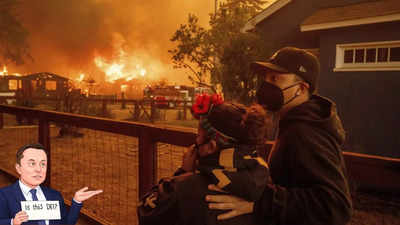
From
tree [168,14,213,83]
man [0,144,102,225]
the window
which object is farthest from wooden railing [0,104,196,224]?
the window

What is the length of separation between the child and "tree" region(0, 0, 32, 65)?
44.6 metres

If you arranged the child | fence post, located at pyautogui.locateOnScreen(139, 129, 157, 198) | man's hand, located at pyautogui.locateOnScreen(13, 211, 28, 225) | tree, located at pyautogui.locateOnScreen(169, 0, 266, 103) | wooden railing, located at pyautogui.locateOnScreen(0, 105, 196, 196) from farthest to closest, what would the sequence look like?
tree, located at pyautogui.locateOnScreen(169, 0, 266, 103) → fence post, located at pyautogui.locateOnScreen(139, 129, 157, 198) → wooden railing, located at pyautogui.locateOnScreen(0, 105, 196, 196) → man's hand, located at pyautogui.locateOnScreen(13, 211, 28, 225) → the child

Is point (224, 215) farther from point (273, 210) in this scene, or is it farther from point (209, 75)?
point (209, 75)

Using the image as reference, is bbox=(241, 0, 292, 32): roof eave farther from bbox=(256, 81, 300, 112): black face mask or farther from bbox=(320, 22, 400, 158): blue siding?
bbox=(256, 81, 300, 112): black face mask

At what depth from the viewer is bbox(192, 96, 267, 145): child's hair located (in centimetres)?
137

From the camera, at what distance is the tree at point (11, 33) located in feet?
124

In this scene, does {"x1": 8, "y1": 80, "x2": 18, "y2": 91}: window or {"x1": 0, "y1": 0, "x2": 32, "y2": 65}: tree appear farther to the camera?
{"x1": 8, "y1": 80, "x2": 18, "y2": 91}: window

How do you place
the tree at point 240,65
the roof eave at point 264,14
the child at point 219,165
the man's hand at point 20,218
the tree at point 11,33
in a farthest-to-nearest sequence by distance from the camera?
the tree at point 11,33 < the roof eave at point 264,14 < the tree at point 240,65 < the man's hand at point 20,218 < the child at point 219,165

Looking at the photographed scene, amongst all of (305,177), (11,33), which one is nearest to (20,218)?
(305,177)

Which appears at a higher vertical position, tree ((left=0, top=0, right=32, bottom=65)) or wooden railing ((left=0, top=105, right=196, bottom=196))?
tree ((left=0, top=0, right=32, bottom=65))

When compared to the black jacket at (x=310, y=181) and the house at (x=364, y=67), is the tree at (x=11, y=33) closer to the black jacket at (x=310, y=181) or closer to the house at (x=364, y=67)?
the house at (x=364, y=67)

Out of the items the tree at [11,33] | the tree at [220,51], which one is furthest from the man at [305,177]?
the tree at [11,33]

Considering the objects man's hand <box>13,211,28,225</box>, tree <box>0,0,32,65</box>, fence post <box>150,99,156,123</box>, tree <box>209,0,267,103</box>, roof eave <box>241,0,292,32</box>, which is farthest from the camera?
tree <box>0,0,32,65</box>

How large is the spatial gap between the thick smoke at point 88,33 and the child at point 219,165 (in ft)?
203
